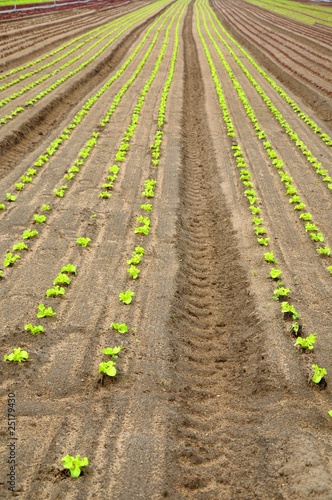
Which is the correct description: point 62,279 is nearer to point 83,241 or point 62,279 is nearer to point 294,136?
point 83,241

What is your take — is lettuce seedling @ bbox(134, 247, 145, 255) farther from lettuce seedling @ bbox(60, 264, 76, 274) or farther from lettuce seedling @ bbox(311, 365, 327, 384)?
lettuce seedling @ bbox(311, 365, 327, 384)

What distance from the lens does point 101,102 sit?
21812 mm

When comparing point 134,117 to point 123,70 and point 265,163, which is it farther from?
point 123,70

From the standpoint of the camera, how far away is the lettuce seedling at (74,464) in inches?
200

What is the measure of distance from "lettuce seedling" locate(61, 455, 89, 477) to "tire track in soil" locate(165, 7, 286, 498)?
1.00 metres

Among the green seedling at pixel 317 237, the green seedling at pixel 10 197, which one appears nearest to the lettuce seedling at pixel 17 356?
the green seedling at pixel 10 197

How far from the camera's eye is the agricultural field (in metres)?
5.43

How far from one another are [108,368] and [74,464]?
156 centimetres

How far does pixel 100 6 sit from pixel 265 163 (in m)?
65.8

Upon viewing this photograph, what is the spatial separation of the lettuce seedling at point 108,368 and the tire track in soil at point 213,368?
949mm

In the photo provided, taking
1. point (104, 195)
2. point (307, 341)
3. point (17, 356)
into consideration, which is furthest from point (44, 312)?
point (104, 195)

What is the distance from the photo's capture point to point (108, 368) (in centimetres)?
648

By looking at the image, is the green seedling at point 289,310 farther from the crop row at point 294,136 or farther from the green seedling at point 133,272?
the crop row at point 294,136

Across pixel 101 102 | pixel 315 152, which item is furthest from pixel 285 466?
pixel 101 102
